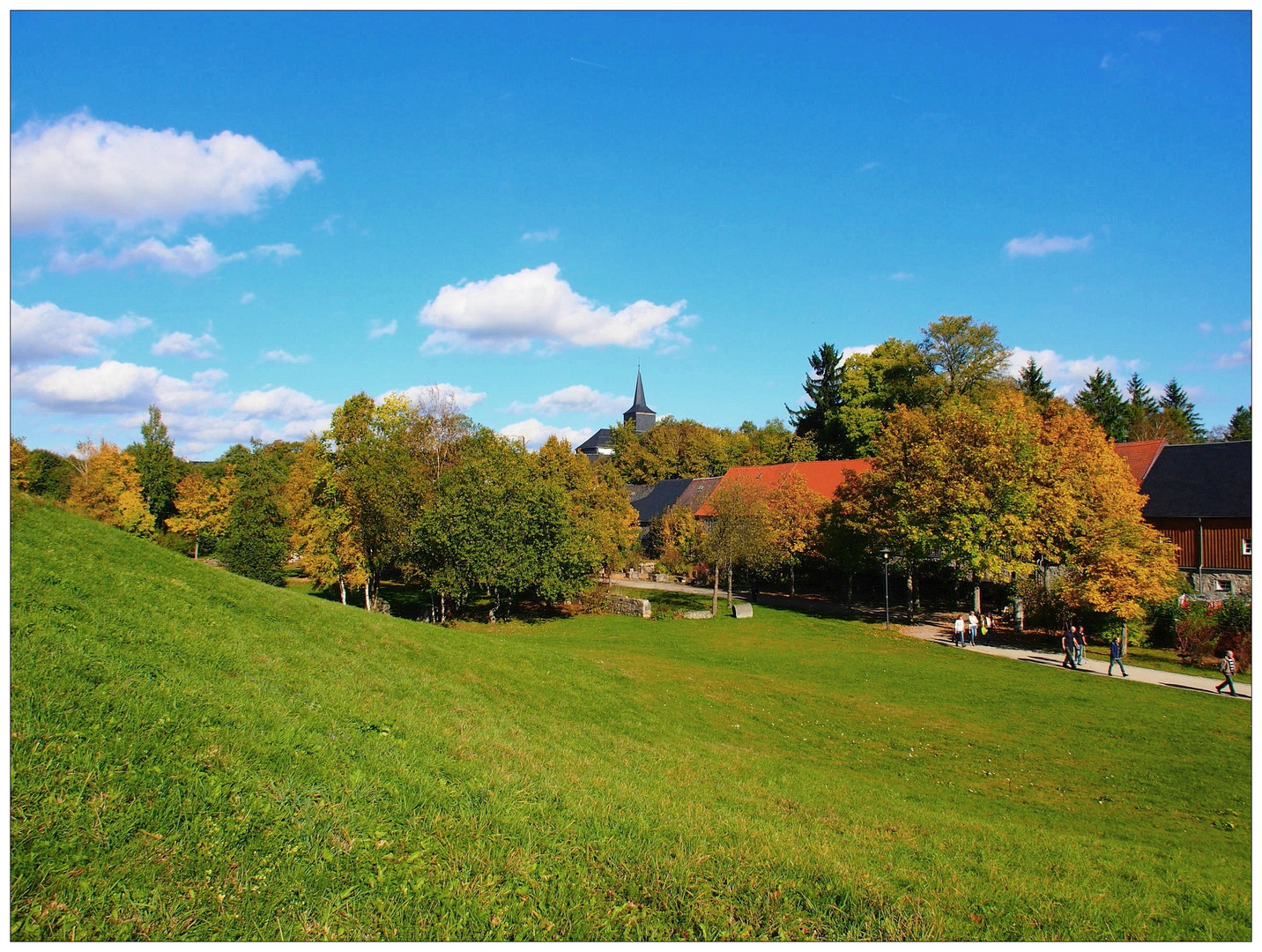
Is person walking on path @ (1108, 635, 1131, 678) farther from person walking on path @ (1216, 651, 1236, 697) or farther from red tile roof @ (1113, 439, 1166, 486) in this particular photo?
red tile roof @ (1113, 439, 1166, 486)

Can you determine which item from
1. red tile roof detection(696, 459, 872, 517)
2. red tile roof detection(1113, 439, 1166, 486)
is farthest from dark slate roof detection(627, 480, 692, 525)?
red tile roof detection(1113, 439, 1166, 486)

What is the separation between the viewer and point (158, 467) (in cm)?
5866

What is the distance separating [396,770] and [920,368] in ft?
180

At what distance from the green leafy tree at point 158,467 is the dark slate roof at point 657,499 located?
41.0 meters

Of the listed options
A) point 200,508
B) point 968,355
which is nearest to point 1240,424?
point 968,355

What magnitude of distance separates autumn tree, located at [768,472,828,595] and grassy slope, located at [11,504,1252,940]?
981 inches

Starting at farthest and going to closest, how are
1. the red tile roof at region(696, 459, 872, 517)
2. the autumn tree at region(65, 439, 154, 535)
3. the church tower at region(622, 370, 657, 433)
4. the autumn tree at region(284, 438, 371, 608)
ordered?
the church tower at region(622, 370, 657, 433), the red tile roof at region(696, 459, 872, 517), the autumn tree at region(65, 439, 154, 535), the autumn tree at region(284, 438, 371, 608)

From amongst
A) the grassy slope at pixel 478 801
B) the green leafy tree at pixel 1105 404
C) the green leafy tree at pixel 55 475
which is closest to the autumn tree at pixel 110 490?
the green leafy tree at pixel 55 475

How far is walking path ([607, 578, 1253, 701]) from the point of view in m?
21.5

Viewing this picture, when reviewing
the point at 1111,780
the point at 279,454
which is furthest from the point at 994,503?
the point at 279,454

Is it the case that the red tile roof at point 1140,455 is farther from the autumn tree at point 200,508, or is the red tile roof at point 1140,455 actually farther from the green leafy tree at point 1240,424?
the autumn tree at point 200,508

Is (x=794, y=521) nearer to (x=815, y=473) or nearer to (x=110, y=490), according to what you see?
(x=815, y=473)

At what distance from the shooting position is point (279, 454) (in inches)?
2972

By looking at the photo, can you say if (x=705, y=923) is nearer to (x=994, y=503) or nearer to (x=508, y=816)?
Result: (x=508, y=816)
